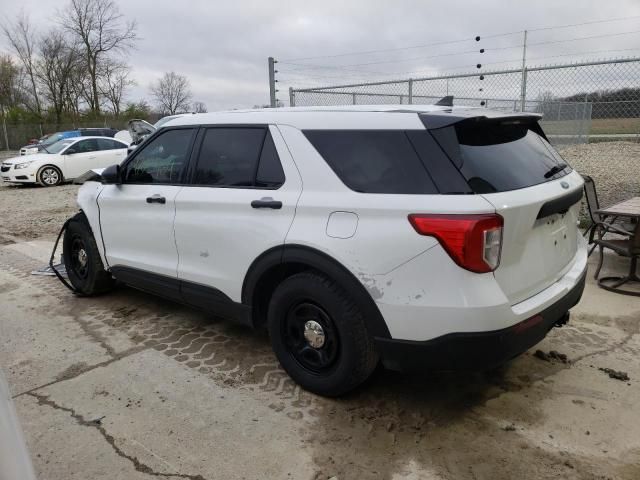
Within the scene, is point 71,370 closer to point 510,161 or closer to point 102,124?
point 510,161

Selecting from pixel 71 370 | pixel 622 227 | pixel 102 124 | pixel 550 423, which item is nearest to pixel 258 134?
pixel 71 370

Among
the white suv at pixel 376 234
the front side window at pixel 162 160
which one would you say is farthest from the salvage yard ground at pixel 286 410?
the front side window at pixel 162 160

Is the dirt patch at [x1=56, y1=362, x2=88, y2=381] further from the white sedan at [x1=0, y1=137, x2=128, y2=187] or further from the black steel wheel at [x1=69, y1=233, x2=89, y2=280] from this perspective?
the white sedan at [x1=0, y1=137, x2=128, y2=187]

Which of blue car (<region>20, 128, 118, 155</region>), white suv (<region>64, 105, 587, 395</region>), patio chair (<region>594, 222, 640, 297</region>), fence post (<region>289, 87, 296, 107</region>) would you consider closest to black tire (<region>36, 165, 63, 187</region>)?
blue car (<region>20, 128, 118, 155</region>)

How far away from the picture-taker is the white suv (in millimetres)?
2525

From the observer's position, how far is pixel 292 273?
3.26 metres

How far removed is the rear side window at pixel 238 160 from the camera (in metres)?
3.30

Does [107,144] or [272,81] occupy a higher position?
[272,81]

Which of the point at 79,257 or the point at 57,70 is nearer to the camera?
the point at 79,257

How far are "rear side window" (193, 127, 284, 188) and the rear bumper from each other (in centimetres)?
127

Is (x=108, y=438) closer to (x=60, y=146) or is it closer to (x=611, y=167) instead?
(x=611, y=167)

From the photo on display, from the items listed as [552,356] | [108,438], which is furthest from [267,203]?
[552,356]

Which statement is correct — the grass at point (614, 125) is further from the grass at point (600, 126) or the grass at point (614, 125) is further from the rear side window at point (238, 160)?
the rear side window at point (238, 160)

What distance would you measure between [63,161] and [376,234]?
50.8 feet
